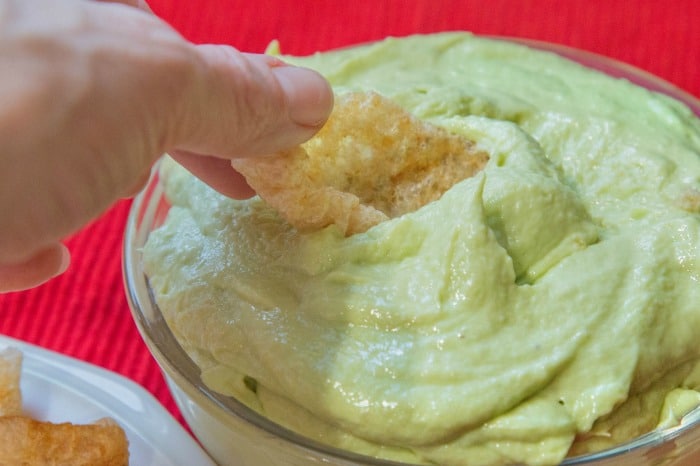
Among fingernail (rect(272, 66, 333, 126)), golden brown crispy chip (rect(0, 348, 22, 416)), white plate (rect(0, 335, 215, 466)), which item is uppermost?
fingernail (rect(272, 66, 333, 126))

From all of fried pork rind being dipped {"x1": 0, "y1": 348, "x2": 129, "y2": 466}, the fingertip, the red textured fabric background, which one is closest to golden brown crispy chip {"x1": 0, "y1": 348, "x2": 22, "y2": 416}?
fried pork rind being dipped {"x1": 0, "y1": 348, "x2": 129, "y2": 466}

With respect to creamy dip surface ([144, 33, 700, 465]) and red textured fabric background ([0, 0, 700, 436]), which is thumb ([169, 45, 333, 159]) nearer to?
creamy dip surface ([144, 33, 700, 465])

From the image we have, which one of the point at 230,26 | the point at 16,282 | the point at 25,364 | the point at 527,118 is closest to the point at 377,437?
the point at 16,282

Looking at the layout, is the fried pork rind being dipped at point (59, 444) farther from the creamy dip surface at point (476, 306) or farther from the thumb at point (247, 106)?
the thumb at point (247, 106)

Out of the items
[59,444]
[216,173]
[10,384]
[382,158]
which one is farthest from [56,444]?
[382,158]

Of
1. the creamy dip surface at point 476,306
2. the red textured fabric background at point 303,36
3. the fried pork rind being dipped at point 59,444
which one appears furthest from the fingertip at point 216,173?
the red textured fabric background at point 303,36

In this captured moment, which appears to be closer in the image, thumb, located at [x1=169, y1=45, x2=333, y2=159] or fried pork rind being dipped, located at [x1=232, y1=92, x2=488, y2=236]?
thumb, located at [x1=169, y1=45, x2=333, y2=159]
